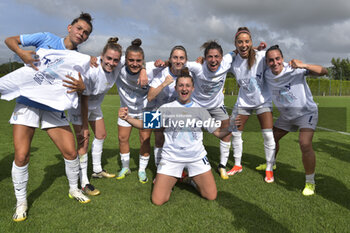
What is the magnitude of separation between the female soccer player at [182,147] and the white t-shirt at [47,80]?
2.54 ft

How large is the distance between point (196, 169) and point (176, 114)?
31.0 inches

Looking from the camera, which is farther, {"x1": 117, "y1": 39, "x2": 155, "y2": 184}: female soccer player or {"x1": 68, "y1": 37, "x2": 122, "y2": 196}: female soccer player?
{"x1": 117, "y1": 39, "x2": 155, "y2": 184}: female soccer player

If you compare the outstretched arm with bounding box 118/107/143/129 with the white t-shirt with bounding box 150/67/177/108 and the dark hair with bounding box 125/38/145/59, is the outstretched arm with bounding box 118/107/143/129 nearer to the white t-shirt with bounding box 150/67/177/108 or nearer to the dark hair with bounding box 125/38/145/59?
the white t-shirt with bounding box 150/67/177/108

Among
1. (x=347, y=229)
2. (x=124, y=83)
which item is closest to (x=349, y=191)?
(x=347, y=229)

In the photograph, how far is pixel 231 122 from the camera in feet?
10.5

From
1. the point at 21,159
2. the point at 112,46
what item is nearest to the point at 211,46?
the point at 112,46

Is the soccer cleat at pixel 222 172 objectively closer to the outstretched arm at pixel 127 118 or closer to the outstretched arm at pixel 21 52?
the outstretched arm at pixel 127 118

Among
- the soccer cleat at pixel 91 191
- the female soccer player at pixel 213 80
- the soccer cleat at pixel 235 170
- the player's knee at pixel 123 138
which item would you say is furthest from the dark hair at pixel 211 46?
→ the soccer cleat at pixel 91 191

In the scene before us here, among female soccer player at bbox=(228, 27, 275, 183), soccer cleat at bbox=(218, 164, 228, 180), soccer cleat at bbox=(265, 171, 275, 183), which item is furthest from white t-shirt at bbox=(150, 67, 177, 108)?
soccer cleat at bbox=(265, 171, 275, 183)

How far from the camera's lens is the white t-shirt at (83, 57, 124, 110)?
3.31 meters

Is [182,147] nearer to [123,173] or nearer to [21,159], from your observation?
[123,173]

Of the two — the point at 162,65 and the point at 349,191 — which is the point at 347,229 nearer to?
the point at 349,191

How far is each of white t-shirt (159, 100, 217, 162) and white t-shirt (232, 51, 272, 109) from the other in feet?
3.09

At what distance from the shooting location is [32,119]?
2.69m
